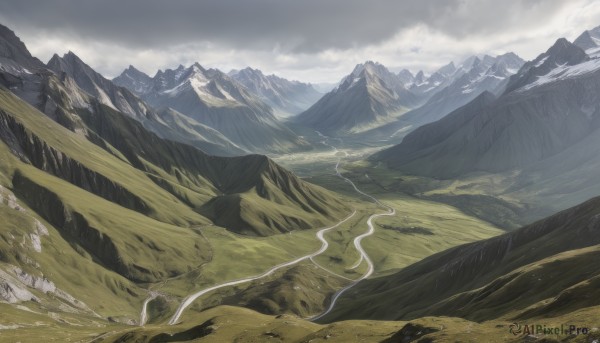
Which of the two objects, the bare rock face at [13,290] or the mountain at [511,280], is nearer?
the mountain at [511,280]

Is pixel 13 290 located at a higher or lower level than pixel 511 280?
lower

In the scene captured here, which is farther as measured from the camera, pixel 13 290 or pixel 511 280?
pixel 13 290

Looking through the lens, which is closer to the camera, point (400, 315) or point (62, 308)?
point (400, 315)

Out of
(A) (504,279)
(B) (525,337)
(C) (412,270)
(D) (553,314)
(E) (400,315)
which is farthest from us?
(C) (412,270)

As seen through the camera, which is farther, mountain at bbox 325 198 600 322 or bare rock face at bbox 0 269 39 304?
bare rock face at bbox 0 269 39 304

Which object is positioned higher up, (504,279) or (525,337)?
(525,337)

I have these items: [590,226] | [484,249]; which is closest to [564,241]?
[590,226]

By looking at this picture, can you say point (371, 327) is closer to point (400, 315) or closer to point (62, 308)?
point (400, 315)

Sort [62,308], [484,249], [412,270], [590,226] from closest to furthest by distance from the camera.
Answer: [590,226], [484,249], [62,308], [412,270]
